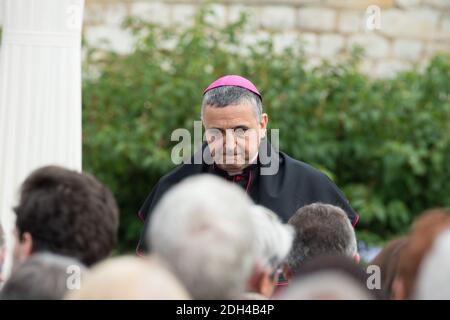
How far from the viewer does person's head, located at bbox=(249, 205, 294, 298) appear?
273cm

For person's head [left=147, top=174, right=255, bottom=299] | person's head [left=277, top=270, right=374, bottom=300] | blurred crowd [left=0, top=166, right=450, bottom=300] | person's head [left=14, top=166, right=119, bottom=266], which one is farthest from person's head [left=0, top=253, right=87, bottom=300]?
person's head [left=277, top=270, right=374, bottom=300]

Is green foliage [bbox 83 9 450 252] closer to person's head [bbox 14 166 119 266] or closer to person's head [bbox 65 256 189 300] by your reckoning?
person's head [bbox 14 166 119 266]

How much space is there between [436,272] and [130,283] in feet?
2.54

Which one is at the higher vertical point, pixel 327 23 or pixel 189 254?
pixel 327 23

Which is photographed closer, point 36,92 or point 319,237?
point 319,237

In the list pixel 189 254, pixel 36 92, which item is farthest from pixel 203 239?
pixel 36 92

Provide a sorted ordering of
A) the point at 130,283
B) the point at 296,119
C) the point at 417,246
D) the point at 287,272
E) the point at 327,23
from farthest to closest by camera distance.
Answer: the point at 327,23 → the point at 296,119 → the point at 287,272 → the point at 417,246 → the point at 130,283

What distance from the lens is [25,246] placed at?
113 inches

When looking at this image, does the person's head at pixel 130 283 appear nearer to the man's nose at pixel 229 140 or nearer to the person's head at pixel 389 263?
the person's head at pixel 389 263

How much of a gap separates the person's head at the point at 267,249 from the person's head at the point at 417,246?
410mm

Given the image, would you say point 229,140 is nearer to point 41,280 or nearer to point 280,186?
point 280,186

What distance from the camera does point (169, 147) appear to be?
7488mm

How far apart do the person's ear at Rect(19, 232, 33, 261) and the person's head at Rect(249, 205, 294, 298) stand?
690 mm
